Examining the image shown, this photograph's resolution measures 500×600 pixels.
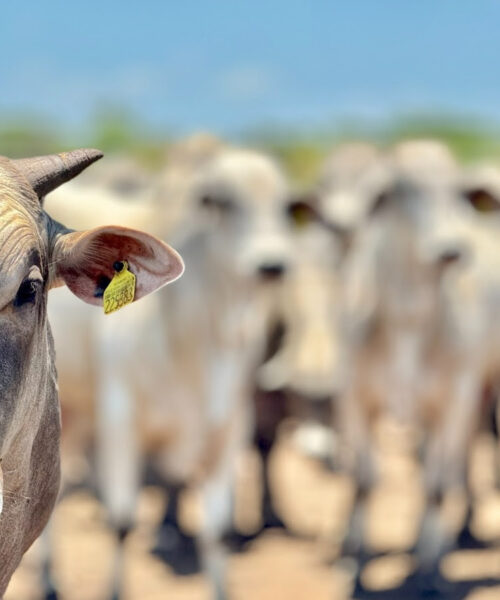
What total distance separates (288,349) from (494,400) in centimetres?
147

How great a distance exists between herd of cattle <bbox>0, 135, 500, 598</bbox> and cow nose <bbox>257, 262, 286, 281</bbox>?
10 millimetres

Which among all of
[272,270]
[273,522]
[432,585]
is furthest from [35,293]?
[273,522]

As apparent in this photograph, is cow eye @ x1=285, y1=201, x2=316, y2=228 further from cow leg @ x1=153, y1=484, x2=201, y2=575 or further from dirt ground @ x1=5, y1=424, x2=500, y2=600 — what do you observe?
cow leg @ x1=153, y1=484, x2=201, y2=575

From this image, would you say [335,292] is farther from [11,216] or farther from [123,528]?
[11,216]

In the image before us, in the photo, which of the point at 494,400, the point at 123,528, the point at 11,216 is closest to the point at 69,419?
the point at 123,528

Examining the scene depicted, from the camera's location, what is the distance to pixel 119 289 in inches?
140

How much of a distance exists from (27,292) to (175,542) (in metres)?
5.97

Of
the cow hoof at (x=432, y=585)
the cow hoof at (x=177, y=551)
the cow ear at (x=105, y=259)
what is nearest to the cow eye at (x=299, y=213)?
the cow hoof at (x=432, y=585)

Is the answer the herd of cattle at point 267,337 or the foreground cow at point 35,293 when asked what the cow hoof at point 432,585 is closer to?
the herd of cattle at point 267,337

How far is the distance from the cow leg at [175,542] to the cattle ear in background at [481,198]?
2.68 m

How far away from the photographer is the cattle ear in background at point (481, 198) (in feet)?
26.1

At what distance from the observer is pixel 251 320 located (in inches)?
291

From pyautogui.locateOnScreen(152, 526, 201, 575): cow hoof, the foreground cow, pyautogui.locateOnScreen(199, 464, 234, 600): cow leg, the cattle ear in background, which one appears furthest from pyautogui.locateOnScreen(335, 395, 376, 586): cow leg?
the foreground cow

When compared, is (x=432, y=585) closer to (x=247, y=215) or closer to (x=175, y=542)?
(x=175, y=542)
